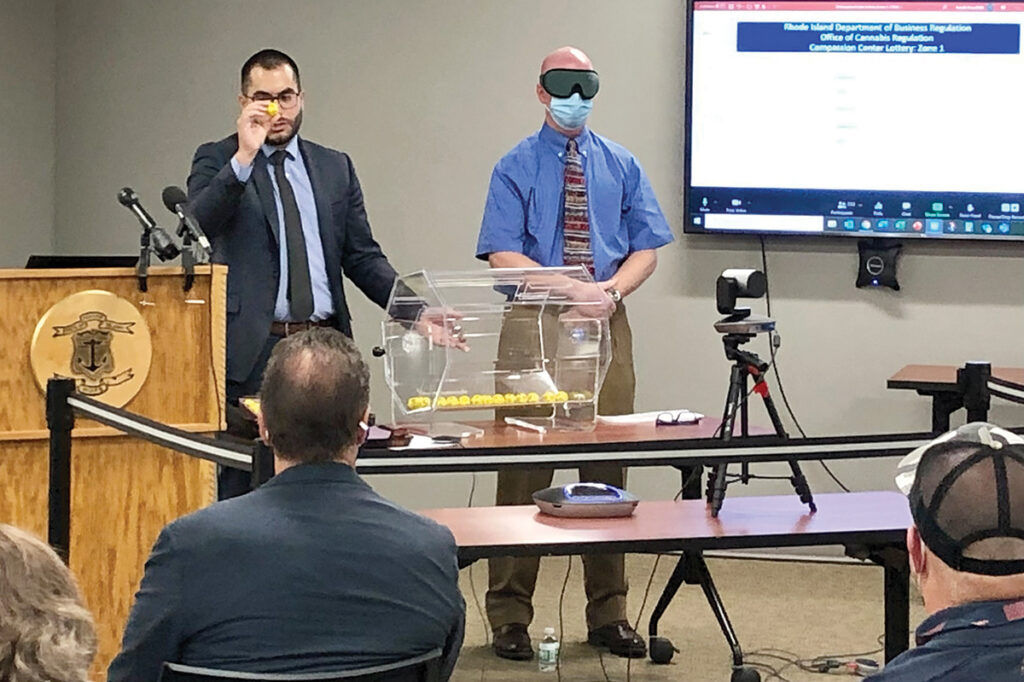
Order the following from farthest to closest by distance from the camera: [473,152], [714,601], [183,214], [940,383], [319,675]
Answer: [473,152] < [940,383] < [714,601] < [183,214] < [319,675]

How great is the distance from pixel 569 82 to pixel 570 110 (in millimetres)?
96

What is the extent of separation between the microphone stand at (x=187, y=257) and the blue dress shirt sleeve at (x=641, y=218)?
1.90 metres

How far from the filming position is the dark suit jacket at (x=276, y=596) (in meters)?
2.22

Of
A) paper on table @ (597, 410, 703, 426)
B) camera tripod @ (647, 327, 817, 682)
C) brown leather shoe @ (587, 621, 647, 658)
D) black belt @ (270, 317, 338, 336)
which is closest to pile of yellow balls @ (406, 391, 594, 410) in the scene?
paper on table @ (597, 410, 703, 426)

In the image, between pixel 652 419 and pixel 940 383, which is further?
pixel 940 383

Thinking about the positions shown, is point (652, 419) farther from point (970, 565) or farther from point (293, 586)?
point (970, 565)

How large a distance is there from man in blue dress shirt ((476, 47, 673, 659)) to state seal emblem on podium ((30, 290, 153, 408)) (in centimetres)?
163

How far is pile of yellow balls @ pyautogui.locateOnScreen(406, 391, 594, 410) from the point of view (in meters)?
4.53

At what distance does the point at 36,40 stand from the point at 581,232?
3.21 m

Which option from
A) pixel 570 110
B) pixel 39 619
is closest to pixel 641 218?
pixel 570 110

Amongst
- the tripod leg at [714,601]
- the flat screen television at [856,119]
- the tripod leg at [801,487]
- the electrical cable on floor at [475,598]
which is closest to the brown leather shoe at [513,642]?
the electrical cable on floor at [475,598]

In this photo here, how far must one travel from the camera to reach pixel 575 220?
201 inches

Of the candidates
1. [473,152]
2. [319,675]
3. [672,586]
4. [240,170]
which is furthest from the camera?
[473,152]

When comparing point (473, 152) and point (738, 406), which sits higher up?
point (473, 152)
